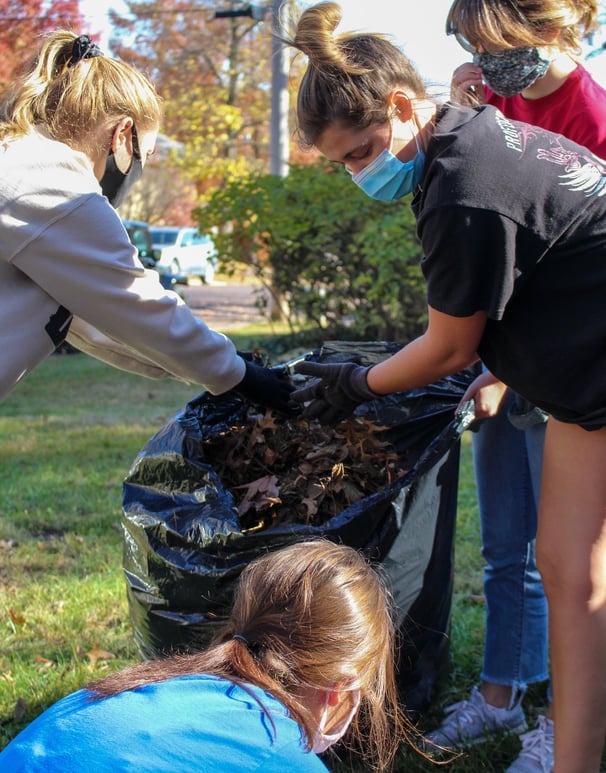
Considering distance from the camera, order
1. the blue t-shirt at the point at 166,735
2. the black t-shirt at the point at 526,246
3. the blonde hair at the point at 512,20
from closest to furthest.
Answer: the blue t-shirt at the point at 166,735 < the black t-shirt at the point at 526,246 < the blonde hair at the point at 512,20

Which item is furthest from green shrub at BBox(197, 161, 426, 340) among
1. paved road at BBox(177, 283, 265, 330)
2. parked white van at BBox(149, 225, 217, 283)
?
parked white van at BBox(149, 225, 217, 283)

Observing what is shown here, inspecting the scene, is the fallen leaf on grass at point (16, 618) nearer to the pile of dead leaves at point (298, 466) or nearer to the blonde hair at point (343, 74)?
the pile of dead leaves at point (298, 466)

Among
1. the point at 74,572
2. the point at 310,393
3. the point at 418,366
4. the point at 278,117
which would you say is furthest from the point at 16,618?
the point at 278,117

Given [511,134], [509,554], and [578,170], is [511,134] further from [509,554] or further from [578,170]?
[509,554]

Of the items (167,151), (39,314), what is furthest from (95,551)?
(167,151)

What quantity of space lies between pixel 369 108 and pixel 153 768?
4.06 feet

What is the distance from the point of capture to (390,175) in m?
1.79

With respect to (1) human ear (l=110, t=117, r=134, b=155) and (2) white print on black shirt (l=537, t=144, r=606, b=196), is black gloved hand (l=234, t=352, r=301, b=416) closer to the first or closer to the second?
(1) human ear (l=110, t=117, r=134, b=155)

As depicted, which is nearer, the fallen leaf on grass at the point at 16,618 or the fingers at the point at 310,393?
the fingers at the point at 310,393

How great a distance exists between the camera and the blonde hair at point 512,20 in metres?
1.82

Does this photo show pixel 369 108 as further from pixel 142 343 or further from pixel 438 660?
pixel 438 660

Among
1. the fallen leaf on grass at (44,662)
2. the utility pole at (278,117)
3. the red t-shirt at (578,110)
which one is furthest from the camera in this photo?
the utility pole at (278,117)

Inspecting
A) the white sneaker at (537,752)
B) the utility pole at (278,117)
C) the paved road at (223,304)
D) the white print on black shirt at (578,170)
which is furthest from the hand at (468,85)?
the utility pole at (278,117)

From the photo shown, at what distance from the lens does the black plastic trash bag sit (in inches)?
79.4
